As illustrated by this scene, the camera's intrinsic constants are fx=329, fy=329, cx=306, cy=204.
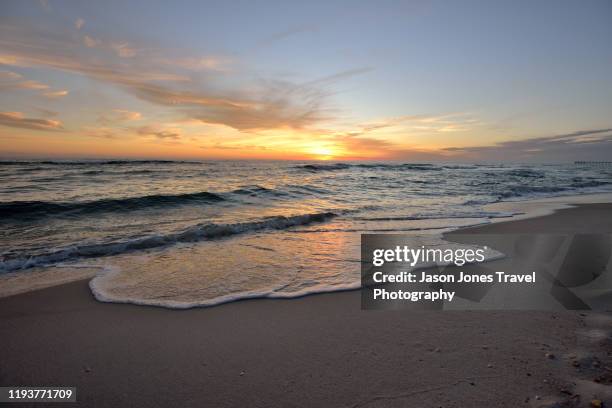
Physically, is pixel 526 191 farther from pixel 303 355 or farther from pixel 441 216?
pixel 303 355

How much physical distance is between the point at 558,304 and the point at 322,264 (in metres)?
3.19

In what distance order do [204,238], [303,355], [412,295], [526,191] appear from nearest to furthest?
[303,355], [412,295], [204,238], [526,191]

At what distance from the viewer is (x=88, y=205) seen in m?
11.4

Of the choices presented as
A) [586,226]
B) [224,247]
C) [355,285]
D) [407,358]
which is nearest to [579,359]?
[407,358]

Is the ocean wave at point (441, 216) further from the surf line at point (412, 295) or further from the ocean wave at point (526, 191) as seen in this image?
the ocean wave at point (526, 191)

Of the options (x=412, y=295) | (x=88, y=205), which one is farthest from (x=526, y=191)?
(x=88, y=205)

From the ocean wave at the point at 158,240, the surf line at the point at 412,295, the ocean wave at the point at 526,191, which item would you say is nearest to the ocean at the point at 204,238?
the ocean wave at the point at 158,240

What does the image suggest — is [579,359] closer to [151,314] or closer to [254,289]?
[254,289]

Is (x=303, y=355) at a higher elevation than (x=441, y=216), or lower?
lower

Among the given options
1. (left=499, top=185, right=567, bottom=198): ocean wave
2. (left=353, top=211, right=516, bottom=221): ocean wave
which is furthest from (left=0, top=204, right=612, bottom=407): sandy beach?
(left=499, top=185, right=567, bottom=198): ocean wave

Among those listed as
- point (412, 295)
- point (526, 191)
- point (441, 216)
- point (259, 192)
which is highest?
point (259, 192)

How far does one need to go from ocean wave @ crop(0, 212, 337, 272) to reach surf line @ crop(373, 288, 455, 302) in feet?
15.2

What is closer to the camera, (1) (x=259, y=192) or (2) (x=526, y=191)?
(1) (x=259, y=192)

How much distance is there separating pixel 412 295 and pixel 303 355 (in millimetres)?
2009
